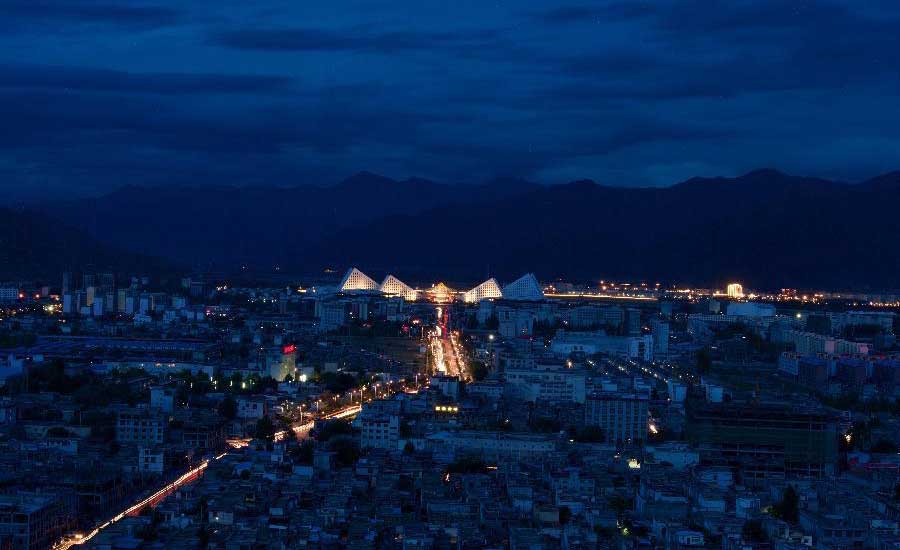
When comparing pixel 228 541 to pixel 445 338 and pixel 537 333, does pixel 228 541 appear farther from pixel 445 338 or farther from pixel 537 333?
pixel 537 333

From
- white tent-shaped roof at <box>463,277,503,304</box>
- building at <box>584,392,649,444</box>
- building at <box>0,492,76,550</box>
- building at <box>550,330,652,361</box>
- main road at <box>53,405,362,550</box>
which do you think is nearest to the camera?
building at <box>0,492,76,550</box>

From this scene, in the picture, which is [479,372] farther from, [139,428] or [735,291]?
[735,291]

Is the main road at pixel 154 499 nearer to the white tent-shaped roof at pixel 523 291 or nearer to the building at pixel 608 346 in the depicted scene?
the building at pixel 608 346

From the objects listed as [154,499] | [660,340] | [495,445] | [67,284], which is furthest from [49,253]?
[154,499]

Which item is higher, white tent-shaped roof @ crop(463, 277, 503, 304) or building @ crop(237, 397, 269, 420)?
white tent-shaped roof @ crop(463, 277, 503, 304)

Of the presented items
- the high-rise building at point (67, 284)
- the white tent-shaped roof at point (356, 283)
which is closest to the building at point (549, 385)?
the high-rise building at point (67, 284)

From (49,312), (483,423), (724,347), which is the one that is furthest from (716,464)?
(49,312)

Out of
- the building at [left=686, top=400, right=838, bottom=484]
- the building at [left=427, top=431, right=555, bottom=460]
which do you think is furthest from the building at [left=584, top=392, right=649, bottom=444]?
the building at [left=427, top=431, right=555, bottom=460]

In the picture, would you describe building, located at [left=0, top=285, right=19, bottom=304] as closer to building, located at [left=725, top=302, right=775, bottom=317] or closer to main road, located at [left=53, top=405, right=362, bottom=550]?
building, located at [left=725, top=302, right=775, bottom=317]
